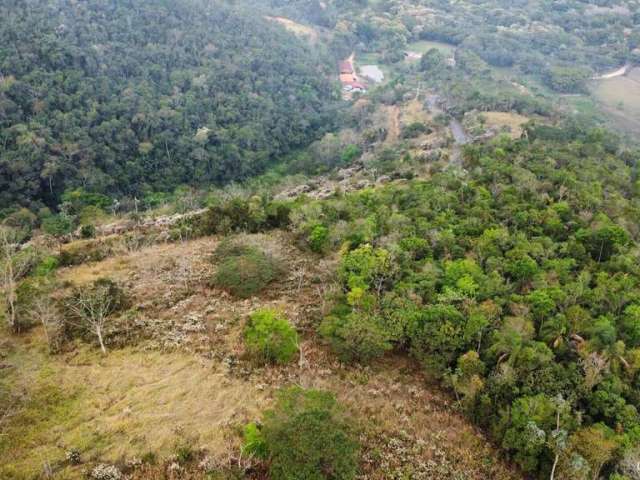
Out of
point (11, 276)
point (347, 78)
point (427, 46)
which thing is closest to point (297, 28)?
point (347, 78)

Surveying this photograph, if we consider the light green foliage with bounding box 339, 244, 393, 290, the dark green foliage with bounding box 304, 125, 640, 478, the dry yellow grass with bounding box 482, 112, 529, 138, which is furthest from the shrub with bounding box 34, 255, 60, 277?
the dry yellow grass with bounding box 482, 112, 529, 138

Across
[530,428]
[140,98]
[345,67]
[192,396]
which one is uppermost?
[192,396]

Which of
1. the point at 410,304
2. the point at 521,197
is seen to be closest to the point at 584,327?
the point at 410,304

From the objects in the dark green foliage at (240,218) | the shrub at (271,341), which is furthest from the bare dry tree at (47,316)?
the dark green foliage at (240,218)

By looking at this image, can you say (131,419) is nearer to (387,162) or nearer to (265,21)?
(387,162)

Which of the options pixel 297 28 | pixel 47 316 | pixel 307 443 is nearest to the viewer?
pixel 307 443

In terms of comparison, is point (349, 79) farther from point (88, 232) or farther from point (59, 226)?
point (88, 232)

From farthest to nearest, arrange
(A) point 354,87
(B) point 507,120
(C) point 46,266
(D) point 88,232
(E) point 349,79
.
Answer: (E) point 349,79 < (A) point 354,87 < (B) point 507,120 < (D) point 88,232 < (C) point 46,266

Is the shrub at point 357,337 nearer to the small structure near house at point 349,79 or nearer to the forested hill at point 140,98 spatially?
A: the forested hill at point 140,98
